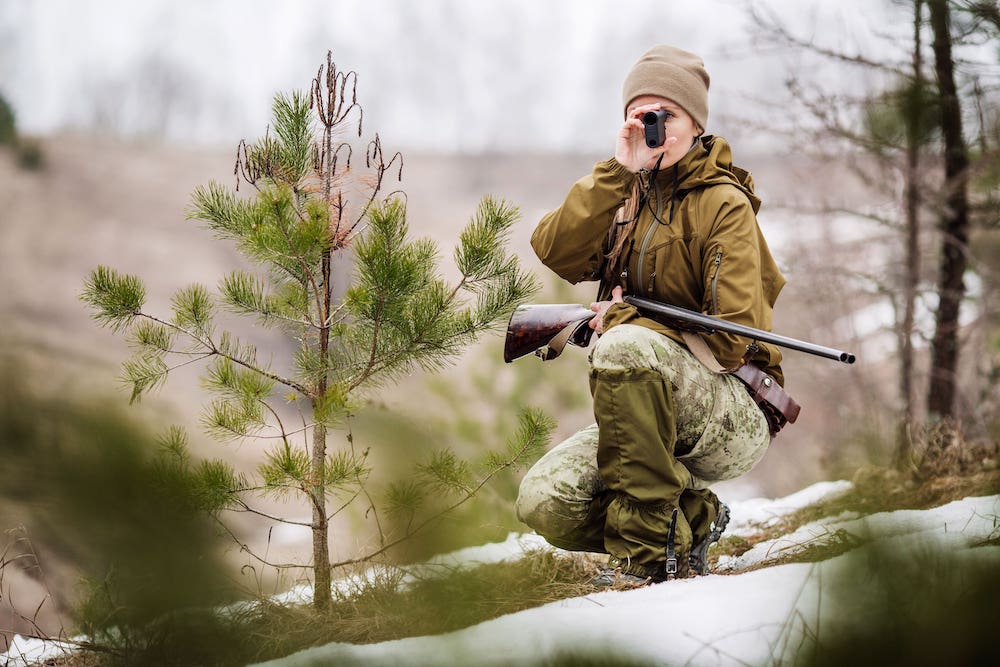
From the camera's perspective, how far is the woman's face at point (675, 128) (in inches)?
93.1

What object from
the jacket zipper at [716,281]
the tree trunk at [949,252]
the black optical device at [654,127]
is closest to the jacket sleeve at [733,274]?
the jacket zipper at [716,281]

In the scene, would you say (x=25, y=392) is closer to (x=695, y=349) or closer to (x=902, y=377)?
(x=695, y=349)

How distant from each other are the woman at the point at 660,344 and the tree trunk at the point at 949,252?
3224 mm

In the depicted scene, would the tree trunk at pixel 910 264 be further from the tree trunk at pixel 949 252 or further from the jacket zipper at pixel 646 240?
the jacket zipper at pixel 646 240

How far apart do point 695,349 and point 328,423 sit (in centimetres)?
104

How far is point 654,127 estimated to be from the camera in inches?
90.5

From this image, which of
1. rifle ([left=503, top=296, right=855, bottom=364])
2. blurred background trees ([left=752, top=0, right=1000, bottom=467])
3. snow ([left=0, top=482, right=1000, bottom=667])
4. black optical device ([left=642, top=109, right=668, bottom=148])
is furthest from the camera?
blurred background trees ([left=752, top=0, right=1000, bottom=467])

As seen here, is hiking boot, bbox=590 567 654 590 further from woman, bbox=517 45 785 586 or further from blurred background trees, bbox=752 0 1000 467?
blurred background trees, bbox=752 0 1000 467

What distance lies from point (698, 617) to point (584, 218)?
124 centimetres

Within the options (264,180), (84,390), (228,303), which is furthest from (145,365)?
(84,390)

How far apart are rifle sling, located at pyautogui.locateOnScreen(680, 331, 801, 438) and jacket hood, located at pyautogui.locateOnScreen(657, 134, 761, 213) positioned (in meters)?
0.43

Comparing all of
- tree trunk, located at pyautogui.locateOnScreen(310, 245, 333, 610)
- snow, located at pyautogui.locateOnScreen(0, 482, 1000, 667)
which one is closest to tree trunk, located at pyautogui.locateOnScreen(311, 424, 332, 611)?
tree trunk, located at pyautogui.locateOnScreen(310, 245, 333, 610)

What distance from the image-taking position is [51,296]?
54.4 feet

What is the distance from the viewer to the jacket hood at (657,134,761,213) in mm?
2383
